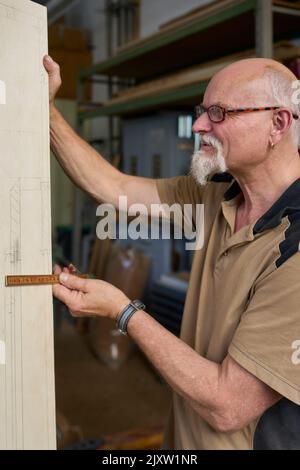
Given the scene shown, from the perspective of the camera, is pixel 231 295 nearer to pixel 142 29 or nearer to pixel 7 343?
pixel 7 343

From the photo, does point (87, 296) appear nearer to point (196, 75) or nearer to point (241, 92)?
point (241, 92)

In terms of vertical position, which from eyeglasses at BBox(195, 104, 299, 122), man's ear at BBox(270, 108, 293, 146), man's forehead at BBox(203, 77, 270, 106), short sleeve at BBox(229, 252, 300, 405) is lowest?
short sleeve at BBox(229, 252, 300, 405)

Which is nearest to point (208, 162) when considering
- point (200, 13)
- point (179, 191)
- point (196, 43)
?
point (179, 191)

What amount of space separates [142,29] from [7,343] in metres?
4.12

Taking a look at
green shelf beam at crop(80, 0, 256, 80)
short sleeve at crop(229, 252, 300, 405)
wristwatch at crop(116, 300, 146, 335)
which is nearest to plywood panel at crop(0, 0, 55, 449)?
wristwatch at crop(116, 300, 146, 335)

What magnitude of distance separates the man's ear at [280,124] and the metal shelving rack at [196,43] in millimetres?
890

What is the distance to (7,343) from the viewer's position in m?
0.90

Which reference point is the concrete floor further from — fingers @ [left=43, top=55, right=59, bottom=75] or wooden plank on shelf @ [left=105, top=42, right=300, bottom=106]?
fingers @ [left=43, top=55, right=59, bottom=75]

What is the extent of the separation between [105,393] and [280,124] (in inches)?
94.1

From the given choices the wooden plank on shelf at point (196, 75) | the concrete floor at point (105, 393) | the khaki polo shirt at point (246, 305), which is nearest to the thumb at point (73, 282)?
the khaki polo shirt at point (246, 305)

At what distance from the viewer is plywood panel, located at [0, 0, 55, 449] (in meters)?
0.88

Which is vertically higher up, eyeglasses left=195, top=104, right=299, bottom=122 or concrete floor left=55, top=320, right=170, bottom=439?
eyeglasses left=195, top=104, right=299, bottom=122

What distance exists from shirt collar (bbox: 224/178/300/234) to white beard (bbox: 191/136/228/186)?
145mm
